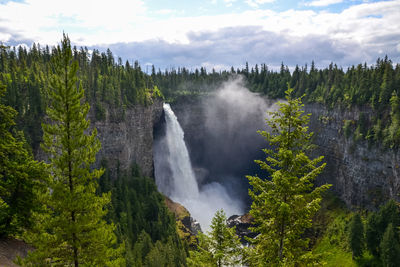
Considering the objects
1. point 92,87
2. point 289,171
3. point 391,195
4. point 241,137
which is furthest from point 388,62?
point 289,171

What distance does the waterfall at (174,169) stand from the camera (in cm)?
9688

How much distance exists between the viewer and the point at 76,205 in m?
15.5

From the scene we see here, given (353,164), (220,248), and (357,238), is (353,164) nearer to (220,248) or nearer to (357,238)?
(357,238)

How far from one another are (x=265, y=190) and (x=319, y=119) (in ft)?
277

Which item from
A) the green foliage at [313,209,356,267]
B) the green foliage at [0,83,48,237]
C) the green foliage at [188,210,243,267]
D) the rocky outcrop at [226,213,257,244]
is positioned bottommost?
the rocky outcrop at [226,213,257,244]

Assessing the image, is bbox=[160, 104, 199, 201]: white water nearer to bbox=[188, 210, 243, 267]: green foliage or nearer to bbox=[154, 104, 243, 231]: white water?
bbox=[154, 104, 243, 231]: white water

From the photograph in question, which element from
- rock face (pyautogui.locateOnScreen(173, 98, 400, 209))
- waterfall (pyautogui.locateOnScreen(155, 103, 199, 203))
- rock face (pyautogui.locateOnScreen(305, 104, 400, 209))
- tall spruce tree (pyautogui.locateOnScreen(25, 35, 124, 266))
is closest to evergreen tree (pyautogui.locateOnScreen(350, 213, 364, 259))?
rock face (pyautogui.locateOnScreen(173, 98, 400, 209))

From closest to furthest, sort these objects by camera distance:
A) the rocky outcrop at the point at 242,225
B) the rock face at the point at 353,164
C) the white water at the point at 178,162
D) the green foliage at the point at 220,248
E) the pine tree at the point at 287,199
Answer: the pine tree at the point at 287,199
the green foliage at the point at 220,248
the rock face at the point at 353,164
the rocky outcrop at the point at 242,225
the white water at the point at 178,162

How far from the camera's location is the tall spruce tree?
15.5 m

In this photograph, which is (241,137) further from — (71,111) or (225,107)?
(71,111)

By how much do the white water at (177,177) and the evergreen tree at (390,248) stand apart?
167 ft

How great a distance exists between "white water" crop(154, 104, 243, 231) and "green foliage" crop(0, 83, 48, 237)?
73337 mm

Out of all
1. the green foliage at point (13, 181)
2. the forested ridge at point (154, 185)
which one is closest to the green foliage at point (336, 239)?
the forested ridge at point (154, 185)

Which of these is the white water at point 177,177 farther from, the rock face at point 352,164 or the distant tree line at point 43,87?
the rock face at point 352,164
